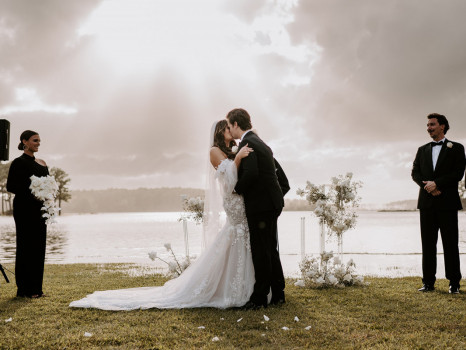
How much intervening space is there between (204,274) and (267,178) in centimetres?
166

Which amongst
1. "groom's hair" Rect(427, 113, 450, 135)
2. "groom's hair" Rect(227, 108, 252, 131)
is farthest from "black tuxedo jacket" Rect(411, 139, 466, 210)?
"groom's hair" Rect(227, 108, 252, 131)

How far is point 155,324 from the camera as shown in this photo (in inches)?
190

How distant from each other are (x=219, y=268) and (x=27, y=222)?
3285 mm

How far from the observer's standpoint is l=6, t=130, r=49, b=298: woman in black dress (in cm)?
666

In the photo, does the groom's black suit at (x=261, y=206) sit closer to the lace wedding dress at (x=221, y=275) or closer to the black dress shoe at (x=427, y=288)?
the lace wedding dress at (x=221, y=275)

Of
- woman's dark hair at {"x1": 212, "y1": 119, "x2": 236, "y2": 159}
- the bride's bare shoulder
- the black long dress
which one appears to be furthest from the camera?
the black long dress

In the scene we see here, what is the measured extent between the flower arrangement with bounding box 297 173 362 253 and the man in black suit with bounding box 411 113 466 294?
1.16m

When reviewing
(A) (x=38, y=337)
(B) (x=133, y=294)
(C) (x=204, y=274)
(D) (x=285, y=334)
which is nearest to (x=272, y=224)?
(C) (x=204, y=274)

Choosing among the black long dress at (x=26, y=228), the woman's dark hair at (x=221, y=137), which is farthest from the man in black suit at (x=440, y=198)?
the black long dress at (x=26, y=228)

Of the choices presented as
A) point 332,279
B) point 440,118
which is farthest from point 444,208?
point 332,279

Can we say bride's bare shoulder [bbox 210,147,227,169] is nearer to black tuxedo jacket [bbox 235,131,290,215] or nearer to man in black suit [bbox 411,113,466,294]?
black tuxedo jacket [bbox 235,131,290,215]

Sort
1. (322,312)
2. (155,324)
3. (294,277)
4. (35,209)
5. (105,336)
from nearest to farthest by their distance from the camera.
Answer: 1. (105,336)
2. (155,324)
3. (322,312)
4. (35,209)
5. (294,277)

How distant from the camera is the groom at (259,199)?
5555 mm

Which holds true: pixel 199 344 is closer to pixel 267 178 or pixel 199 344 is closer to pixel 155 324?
pixel 155 324
